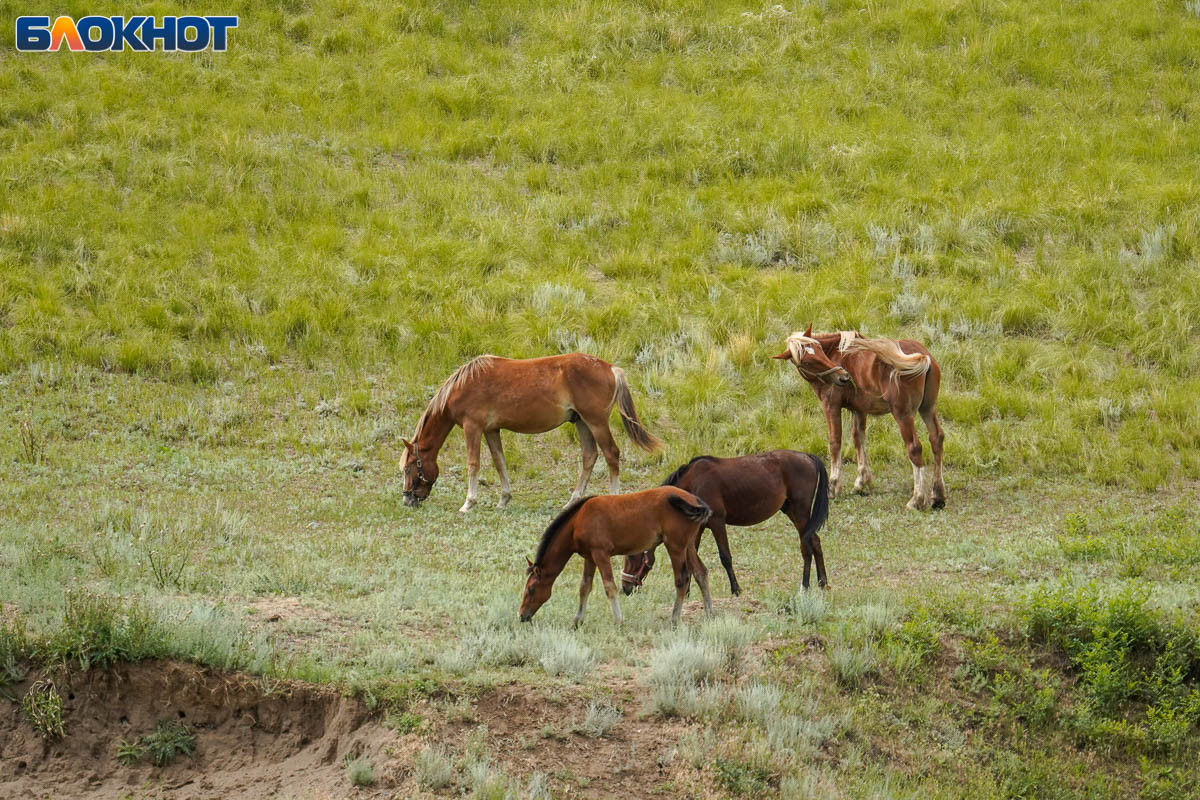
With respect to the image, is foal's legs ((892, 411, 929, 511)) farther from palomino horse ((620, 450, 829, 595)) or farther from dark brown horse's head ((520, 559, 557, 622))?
dark brown horse's head ((520, 559, 557, 622))

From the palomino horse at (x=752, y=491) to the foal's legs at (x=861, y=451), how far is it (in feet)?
17.3

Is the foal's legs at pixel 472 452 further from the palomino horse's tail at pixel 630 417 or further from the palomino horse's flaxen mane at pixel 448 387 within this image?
the palomino horse's tail at pixel 630 417

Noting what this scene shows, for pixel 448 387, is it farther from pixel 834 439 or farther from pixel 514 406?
pixel 834 439

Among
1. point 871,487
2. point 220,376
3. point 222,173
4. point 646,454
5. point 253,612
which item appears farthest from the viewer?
point 222,173

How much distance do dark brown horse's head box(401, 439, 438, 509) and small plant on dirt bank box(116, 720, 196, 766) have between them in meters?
6.92

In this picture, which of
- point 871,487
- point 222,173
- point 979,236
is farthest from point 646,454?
point 222,173

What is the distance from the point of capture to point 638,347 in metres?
20.3

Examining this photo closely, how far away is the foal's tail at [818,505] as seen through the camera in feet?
34.8

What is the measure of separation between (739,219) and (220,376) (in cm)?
1039

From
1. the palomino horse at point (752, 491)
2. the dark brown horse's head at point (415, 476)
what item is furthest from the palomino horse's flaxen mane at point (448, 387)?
the palomino horse at point (752, 491)

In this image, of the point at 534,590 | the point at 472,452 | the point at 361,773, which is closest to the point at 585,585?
the point at 534,590

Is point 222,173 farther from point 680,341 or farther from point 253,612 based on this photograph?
point 253,612

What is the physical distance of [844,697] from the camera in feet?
29.0

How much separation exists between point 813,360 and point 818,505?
15.8 feet
